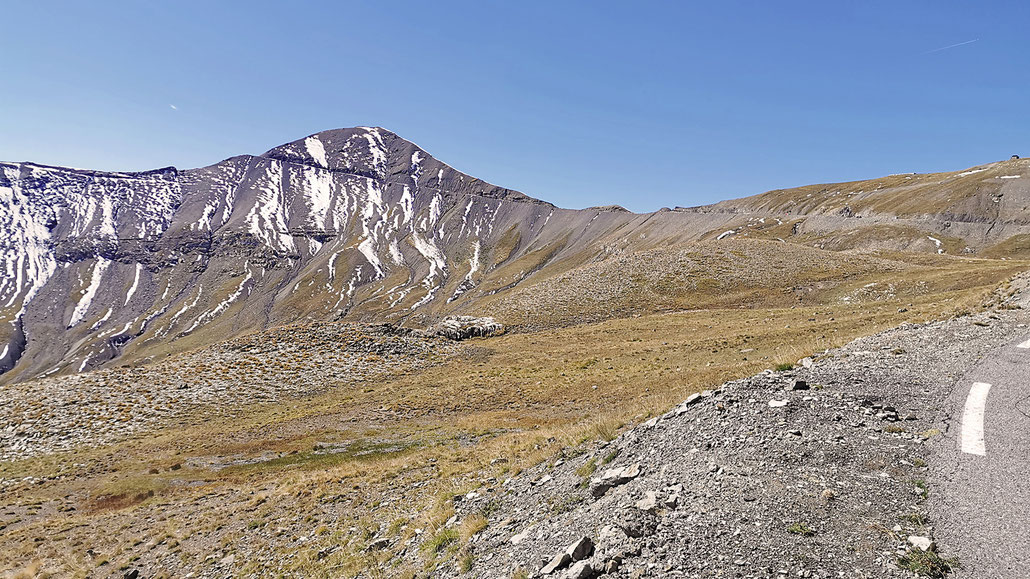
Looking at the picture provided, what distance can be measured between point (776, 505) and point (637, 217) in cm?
18494

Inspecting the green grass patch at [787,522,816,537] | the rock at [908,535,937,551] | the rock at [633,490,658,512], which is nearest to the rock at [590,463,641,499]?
the rock at [633,490,658,512]

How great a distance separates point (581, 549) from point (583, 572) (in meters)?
0.65

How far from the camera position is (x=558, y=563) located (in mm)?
6750

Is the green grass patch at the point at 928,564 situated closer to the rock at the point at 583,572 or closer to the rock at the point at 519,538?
the rock at the point at 583,572

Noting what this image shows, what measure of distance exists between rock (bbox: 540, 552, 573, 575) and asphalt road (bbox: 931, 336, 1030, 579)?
4646mm

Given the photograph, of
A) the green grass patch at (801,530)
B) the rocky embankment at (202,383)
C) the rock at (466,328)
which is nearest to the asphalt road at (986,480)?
the green grass patch at (801,530)

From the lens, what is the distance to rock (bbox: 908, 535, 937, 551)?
208 inches

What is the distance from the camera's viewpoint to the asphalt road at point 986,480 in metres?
5.12

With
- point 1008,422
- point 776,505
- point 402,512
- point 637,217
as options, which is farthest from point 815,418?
point 637,217

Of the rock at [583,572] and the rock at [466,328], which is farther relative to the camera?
the rock at [466,328]

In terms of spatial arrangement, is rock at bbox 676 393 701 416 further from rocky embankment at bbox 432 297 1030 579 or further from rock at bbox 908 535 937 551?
rock at bbox 908 535 937 551

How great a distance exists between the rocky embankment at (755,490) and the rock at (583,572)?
19 millimetres

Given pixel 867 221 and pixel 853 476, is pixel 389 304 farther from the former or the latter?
pixel 853 476

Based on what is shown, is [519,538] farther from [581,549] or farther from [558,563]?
[581,549]
